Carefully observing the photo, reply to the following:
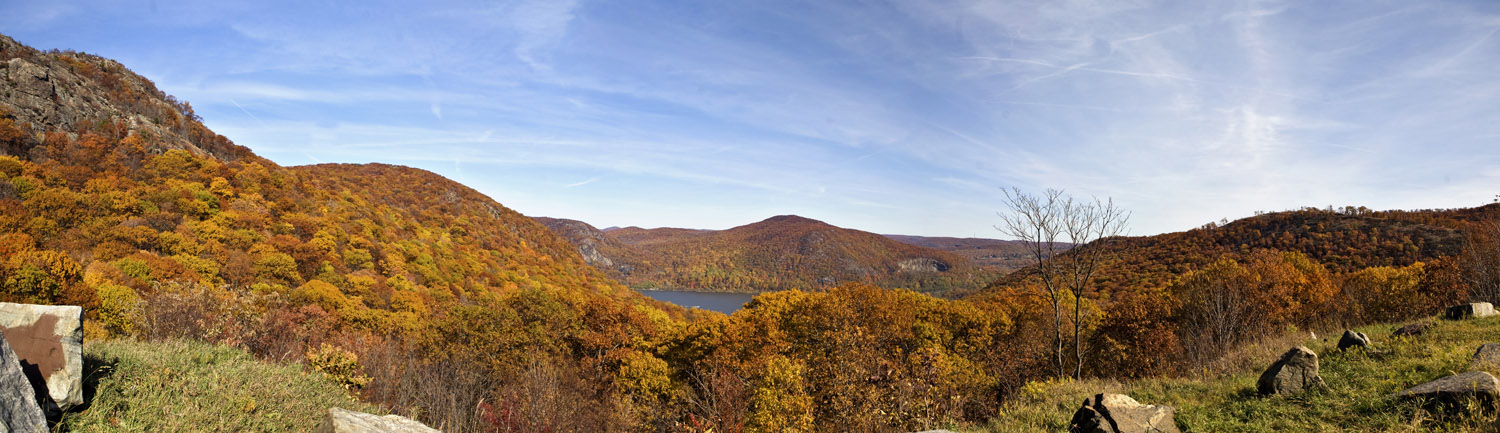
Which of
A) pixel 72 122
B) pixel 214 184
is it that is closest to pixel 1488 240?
pixel 214 184

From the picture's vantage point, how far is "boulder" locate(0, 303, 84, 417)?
17.4 feet

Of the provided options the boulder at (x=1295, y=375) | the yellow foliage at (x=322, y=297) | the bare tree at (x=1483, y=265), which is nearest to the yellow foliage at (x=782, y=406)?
the boulder at (x=1295, y=375)

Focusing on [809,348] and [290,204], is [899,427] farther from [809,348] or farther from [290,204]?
[290,204]

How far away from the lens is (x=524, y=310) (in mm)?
34500

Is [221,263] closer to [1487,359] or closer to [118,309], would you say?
[118,309]

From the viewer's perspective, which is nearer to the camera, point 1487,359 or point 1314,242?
point 1487,359

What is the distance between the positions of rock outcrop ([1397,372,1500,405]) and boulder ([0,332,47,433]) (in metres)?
14.3

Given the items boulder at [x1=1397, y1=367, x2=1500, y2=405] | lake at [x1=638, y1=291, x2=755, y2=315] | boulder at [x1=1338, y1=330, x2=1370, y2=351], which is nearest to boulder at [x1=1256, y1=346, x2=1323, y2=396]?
boulder at [x1=1397, y1=367, x2=1500, y2=405]

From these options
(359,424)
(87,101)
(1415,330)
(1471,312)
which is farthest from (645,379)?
(87,101)

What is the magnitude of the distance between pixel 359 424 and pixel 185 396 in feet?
9.95

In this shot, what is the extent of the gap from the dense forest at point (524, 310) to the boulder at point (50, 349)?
6.46 m

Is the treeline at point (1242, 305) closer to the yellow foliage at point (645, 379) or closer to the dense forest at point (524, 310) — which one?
the dense forest at point (524, 310)

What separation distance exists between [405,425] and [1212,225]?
3761 inches

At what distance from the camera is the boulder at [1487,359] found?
7.17m
